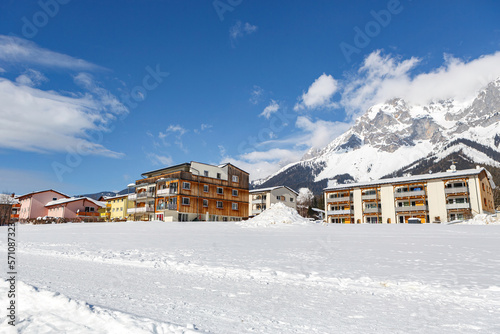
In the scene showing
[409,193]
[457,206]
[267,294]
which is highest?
[409,193]

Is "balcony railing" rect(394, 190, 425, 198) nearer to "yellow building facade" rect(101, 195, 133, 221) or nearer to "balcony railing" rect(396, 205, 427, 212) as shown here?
"balcony railing" rect(396, 205, 427, 212)

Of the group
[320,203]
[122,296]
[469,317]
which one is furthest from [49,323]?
[320,203]

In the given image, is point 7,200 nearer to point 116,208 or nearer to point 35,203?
point 35,203

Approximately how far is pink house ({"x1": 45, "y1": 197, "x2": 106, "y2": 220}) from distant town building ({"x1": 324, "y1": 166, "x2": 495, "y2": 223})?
6061 centimetres

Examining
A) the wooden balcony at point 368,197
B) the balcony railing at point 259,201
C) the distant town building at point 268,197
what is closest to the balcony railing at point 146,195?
the distant town building at point 268,197

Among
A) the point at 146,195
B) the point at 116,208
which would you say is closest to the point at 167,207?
the point at 146,195

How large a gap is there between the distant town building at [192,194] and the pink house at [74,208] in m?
17.7

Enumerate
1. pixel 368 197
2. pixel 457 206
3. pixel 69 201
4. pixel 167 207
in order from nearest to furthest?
1. pixel 167 207
2. pixel 457 206
3. pixel 69 201
4. pixel 368 197

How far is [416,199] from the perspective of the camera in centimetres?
6925

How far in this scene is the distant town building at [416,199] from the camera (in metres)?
62.6

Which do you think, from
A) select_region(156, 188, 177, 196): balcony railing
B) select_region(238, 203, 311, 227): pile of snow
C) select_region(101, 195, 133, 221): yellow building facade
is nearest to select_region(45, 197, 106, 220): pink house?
select_region(101, 195, 133, 221): yellow building facade

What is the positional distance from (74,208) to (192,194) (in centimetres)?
3751

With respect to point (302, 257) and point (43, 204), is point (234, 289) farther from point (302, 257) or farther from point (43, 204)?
point (43, 204)

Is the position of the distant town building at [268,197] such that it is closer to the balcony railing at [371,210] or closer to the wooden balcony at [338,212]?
the wooden balcony at [338,212]
